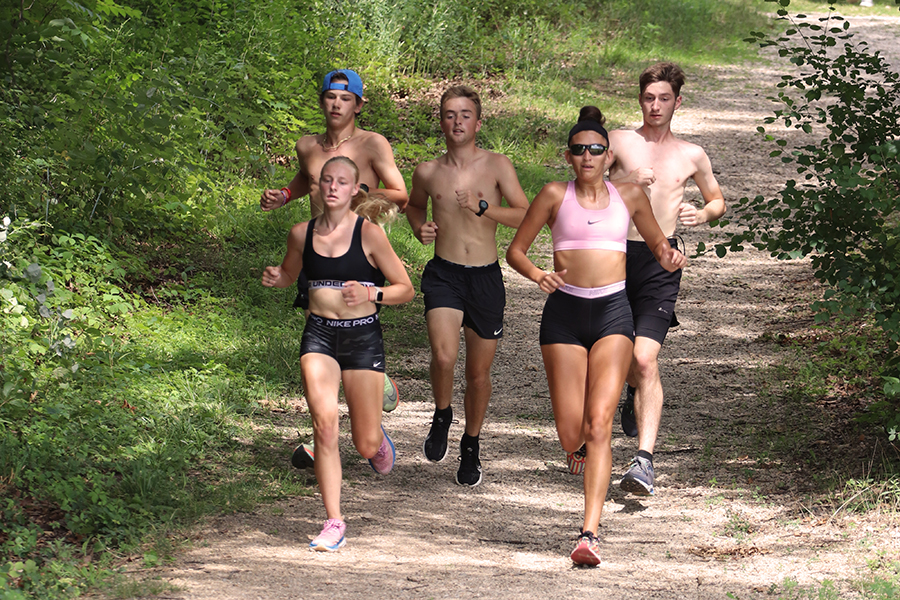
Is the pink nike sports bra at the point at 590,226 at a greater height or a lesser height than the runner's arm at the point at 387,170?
lesser

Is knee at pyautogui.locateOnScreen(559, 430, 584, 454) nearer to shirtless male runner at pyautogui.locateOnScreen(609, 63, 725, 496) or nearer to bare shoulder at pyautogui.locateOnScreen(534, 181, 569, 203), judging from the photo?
shirtless male runner at pyautogui.locateOnScreen(609, 63, 725, 496)

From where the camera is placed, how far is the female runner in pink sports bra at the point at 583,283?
5.19m

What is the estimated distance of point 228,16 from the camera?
1319 cm

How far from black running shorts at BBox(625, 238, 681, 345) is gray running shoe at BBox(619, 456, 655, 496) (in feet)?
2.67

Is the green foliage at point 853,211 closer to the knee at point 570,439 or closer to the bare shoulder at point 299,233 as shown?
the knee at point 570,439

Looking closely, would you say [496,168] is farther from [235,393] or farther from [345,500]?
[235,393]

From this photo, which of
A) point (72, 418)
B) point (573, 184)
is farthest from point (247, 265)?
point (573, 184)

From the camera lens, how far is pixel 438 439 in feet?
20.5

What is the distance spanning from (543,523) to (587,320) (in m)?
1.33

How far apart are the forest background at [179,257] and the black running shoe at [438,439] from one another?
0.84 m

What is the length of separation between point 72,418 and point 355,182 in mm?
2524

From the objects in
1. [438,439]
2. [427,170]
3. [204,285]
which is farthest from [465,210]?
[204,285]

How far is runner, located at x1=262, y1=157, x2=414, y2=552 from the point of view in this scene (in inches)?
196

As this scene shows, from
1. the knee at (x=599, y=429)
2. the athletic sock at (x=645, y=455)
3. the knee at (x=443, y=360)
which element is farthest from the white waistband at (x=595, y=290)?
the athletic sock at (x=645, y=455)
